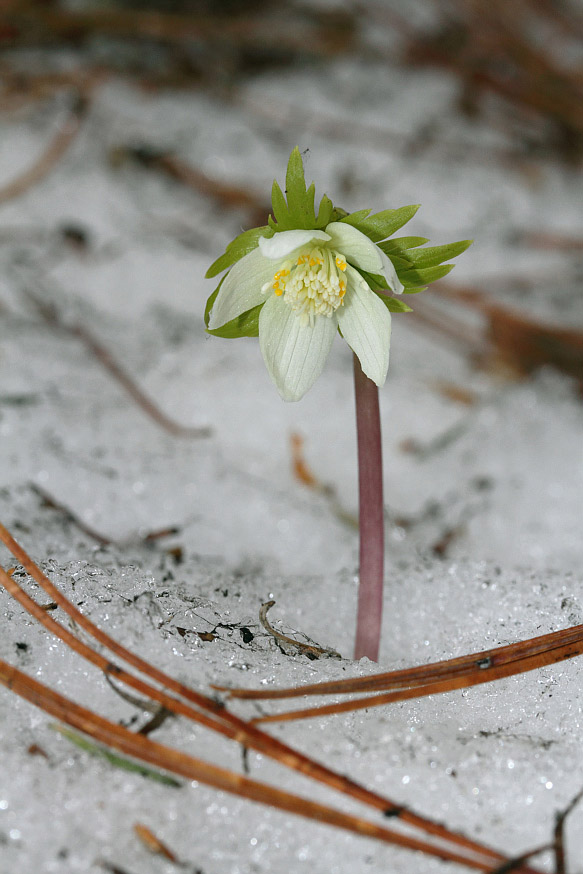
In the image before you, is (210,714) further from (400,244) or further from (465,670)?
(400,244)

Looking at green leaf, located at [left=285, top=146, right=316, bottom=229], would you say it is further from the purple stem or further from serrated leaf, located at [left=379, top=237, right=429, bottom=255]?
the purple stem

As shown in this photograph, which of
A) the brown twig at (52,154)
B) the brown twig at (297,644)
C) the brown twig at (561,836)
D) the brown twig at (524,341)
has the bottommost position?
the brown twig at (561,836)

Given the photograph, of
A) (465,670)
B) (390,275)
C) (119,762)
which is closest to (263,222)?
(390,275)

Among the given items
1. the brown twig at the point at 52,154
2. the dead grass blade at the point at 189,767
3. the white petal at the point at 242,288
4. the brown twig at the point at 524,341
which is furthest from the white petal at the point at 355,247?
the brown twig at the point at 52,154

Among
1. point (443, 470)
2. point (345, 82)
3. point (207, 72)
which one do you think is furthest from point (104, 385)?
point (345, 82)

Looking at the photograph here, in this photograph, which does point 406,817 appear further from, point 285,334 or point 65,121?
point 65,121

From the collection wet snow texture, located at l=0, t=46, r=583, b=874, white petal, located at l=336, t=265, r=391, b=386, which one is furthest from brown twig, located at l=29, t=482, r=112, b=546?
white petal, located at l=336, t=265, r=391, b=386

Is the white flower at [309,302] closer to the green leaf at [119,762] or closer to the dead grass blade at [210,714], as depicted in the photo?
the dead grass blade at [210,714]
